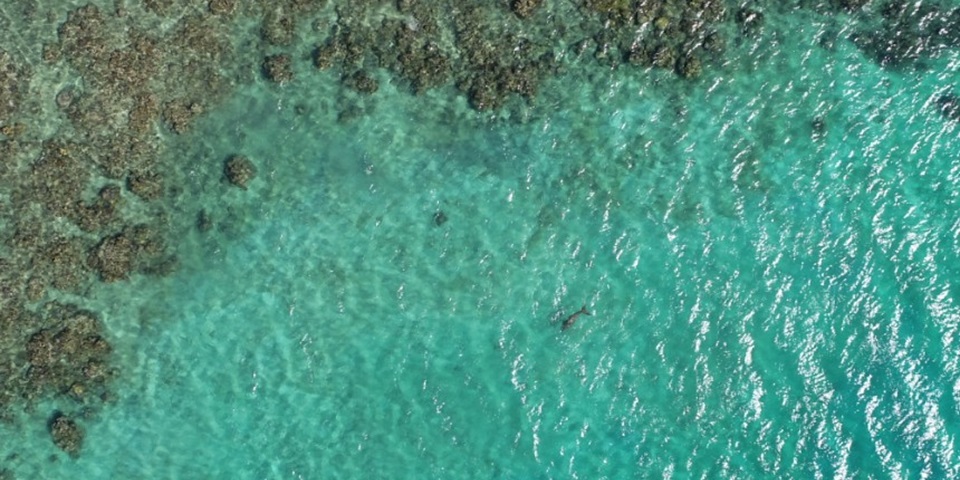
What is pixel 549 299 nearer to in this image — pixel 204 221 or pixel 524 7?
pixel 524 7

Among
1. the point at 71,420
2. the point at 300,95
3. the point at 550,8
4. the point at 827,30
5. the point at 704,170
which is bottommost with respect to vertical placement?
the point at 71,420

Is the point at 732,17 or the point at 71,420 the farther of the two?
the point at 732,17

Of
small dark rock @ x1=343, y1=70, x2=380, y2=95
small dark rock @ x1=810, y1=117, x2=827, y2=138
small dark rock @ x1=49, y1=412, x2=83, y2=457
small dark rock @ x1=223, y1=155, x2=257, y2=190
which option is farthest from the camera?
small dark rock @ x1=810, y1=117, x2=827, y2=138

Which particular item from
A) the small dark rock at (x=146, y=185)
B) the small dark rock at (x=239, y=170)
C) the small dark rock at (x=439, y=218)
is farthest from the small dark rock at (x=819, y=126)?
the small dark rock at (x=146, y=185)

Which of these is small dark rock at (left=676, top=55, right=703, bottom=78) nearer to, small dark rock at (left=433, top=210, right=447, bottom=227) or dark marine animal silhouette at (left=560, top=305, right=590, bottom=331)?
dark marine animal silhouette at (left=560, top=305, right=590, bottom=331)

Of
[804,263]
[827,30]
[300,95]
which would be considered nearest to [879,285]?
[804,263]

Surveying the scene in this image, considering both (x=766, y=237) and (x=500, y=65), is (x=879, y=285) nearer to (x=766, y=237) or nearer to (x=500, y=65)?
(x=766, y=237)

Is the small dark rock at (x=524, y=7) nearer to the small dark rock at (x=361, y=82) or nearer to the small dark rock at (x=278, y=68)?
the small dark rock at (x=361, y=82)

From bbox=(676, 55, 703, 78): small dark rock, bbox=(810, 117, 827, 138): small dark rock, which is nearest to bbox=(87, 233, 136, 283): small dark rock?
bbox=(676, 55, 703, 78): small dark rock
